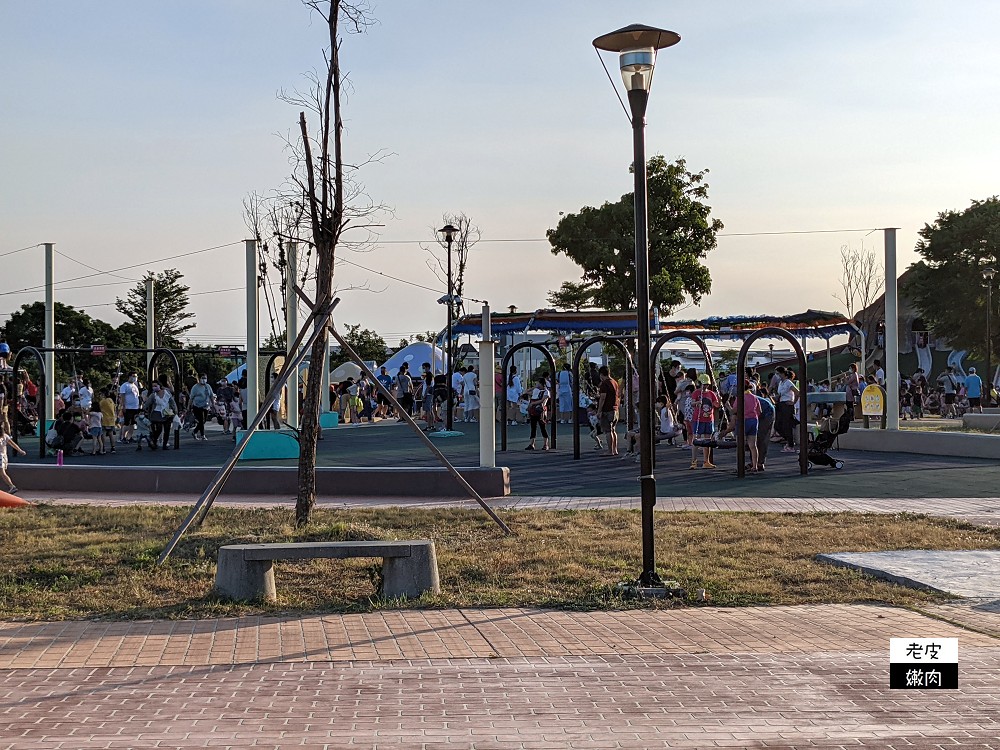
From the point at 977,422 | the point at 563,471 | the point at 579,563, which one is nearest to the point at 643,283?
the point at 579,563

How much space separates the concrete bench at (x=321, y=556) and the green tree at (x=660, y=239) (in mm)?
38640

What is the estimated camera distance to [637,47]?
8.15 meters

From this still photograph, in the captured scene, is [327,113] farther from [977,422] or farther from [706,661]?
[977,422]

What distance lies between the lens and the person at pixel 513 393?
101 ft

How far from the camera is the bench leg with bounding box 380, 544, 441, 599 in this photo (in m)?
7.93

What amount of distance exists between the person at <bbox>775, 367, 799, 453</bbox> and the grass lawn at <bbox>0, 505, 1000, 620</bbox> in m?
7.80

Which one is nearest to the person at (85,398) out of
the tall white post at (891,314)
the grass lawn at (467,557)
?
the grass lawn at (467,557)

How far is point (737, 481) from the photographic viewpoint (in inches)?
645

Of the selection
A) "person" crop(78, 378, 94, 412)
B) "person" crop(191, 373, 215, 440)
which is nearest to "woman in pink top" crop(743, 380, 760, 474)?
"person" crop(191, 373, 215, 440)

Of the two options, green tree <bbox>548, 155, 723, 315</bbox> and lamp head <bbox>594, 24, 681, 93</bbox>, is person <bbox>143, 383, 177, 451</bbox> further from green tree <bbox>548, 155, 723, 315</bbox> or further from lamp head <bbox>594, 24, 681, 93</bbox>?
green tree <bbox>548, 155, 723, 315</bbox>

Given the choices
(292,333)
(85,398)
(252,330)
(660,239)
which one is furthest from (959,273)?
(85,398)

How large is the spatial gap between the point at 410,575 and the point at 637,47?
13.5 ft

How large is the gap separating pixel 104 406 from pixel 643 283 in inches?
683

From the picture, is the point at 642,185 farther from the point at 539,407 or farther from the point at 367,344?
the point at 367,344
